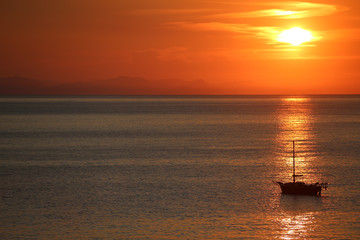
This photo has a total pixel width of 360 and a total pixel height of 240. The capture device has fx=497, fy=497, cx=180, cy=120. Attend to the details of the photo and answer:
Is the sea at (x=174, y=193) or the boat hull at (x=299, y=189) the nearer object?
the sea at (x=174, y=193)

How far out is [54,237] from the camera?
4006 cm

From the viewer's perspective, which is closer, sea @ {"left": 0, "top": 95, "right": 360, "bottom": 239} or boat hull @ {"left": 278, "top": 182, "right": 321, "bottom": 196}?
sea @ {"left": 0, "top": 95, "right": 360, "bottom": 239}

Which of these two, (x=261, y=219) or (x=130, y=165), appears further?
(x=130, y=165)

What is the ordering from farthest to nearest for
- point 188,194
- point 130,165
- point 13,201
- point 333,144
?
point 333,144 → point 130,165 → point 188,194 → point 13,201

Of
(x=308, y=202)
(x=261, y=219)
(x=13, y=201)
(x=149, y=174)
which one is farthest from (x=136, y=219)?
(x=149, y=174)

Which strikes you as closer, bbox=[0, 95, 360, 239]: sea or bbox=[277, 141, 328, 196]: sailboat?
bbox=[0, 95, 360, 239]: sea

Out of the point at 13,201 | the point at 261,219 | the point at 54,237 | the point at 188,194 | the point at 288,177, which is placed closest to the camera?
the point at 54,237

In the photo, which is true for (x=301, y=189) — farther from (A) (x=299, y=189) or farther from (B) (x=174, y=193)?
(B) (x=174, y=193)

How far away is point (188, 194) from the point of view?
182 feet

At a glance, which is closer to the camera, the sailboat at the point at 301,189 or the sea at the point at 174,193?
the sea at the point at 174,193

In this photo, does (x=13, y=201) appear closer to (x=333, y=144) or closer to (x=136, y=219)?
(x=136, y=219)

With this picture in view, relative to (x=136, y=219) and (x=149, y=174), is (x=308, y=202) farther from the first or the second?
(x=149, y=174)

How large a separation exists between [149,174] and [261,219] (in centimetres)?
2617

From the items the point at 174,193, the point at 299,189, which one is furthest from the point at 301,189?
the point at 174,193
